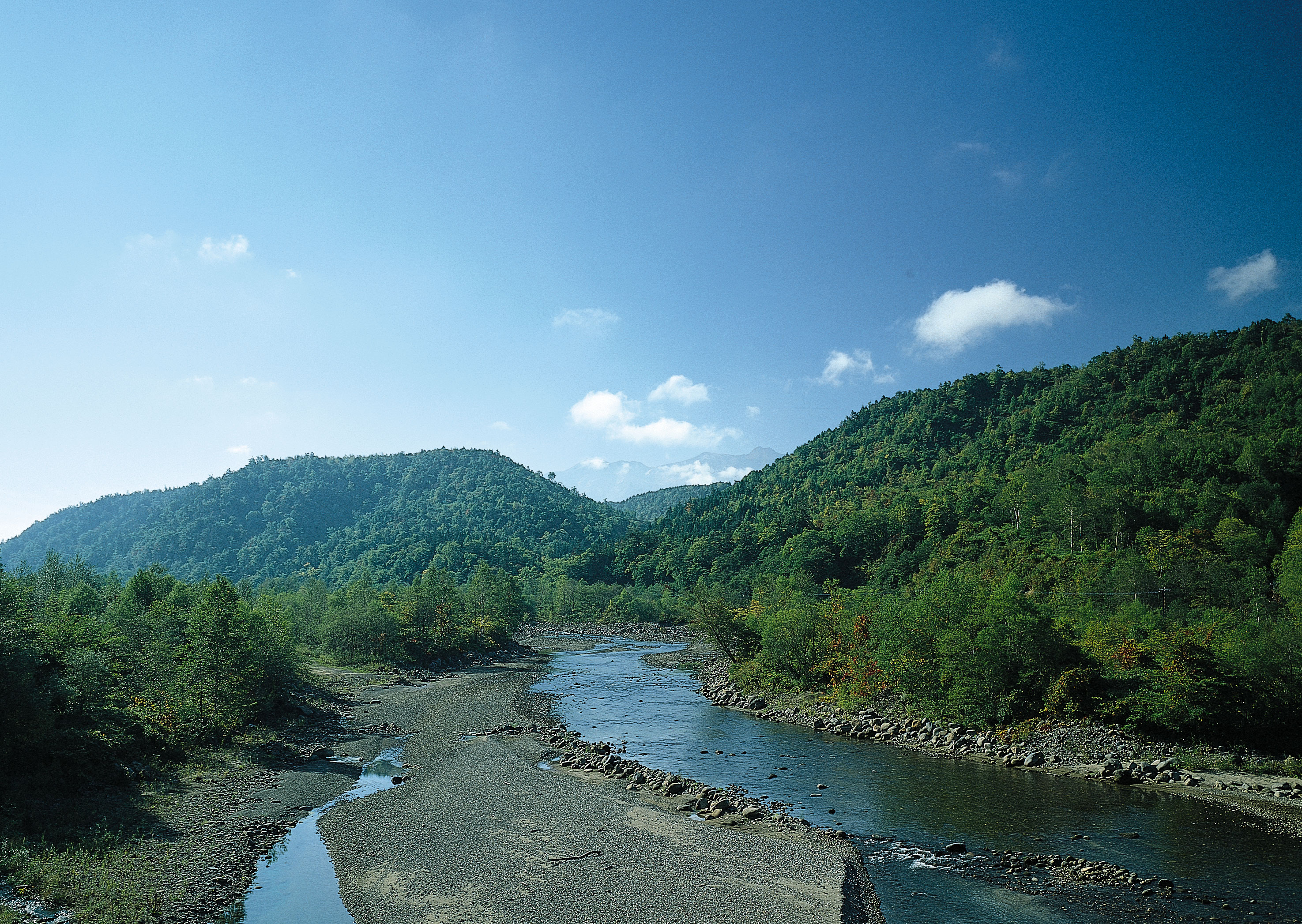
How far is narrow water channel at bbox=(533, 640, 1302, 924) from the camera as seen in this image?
19.3m

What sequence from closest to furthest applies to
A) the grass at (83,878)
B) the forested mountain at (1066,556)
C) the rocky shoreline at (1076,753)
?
1. the grass at (83,878)
2. the rocky shoreline at (1076,753)
3. the forested mountain at (1066,556)

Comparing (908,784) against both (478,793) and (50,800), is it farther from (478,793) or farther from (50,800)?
(50,800)

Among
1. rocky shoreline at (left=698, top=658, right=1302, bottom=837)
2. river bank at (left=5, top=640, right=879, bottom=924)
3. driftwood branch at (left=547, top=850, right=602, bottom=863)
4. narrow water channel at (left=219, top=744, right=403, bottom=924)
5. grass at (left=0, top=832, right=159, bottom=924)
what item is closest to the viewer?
grass at (left=0, top=832, right=159, bottom=924)

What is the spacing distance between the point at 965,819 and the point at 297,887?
25.4 metres

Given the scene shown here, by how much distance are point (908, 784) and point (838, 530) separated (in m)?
112

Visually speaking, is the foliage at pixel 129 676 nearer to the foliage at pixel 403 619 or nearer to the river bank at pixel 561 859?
the river bank at pixel 561 859

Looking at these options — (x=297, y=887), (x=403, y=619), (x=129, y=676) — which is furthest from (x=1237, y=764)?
(x=403, y=619)

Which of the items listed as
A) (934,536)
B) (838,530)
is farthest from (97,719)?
(838,530)

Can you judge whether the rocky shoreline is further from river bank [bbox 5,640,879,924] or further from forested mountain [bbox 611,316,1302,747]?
river bank [bbox 5,640,879,924]

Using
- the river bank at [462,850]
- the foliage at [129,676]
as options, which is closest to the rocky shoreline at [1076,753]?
the river bank at [462,850]

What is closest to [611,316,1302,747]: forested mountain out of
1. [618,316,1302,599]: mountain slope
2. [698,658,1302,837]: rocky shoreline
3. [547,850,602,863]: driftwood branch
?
[618,316,1302,599]: mountain slope

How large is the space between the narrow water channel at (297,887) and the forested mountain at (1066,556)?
116 feet

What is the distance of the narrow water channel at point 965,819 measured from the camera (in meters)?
19.3

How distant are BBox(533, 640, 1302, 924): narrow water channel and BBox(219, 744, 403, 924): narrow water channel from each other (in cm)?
1702
